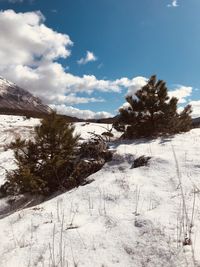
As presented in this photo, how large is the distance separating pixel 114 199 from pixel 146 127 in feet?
26.8

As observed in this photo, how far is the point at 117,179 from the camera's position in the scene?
7688 mm

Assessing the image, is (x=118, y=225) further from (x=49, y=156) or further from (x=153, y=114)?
(x=153, y=114)

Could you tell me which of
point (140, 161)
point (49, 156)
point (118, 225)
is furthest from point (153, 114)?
point (118, 225)

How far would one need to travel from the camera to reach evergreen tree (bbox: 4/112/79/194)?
9117 millimetres

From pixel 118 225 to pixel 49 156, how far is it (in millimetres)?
5614

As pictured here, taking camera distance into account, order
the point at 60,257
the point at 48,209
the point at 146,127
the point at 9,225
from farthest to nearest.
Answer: the point at 146,127
the point at 48,209
the point at 9,225
the point at 60,257

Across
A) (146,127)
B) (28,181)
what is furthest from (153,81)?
(28,181)

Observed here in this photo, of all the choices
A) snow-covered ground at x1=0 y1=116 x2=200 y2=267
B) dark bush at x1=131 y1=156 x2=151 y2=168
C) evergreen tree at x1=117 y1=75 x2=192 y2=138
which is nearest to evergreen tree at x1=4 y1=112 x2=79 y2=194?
snow-covered ground at x1=0 y1=116 x2=200 y2=267

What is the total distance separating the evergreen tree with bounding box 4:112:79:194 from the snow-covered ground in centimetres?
196

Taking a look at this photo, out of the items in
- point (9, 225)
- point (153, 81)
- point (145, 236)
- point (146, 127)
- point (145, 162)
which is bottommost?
point (9, 225)

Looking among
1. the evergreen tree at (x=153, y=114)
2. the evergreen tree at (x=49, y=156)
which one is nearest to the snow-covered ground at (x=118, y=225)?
the evergreen tree at (x=49, y=156)

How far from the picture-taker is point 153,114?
1433 cm

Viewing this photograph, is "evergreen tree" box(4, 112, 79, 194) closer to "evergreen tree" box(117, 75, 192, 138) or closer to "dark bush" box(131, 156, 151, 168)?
"dark bush" box(131, 156, 151, 168)

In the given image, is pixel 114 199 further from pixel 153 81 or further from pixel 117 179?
pixel 153 81
